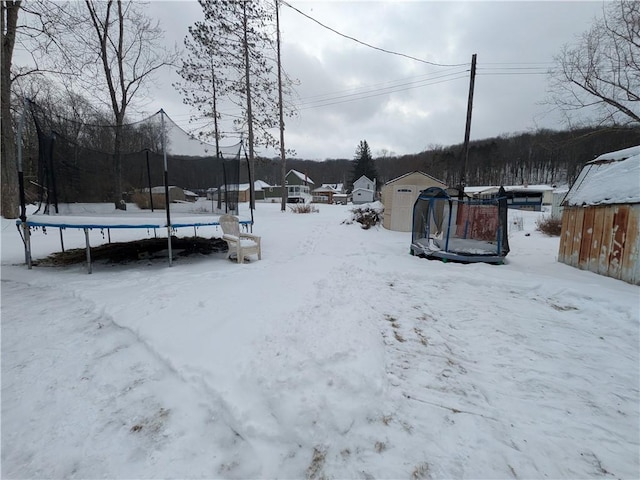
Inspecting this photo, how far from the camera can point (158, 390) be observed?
6.46ft

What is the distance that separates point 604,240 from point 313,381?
233 inches

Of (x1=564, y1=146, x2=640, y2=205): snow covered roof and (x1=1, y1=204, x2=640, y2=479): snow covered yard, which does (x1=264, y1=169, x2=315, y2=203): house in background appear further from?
(x1=1, y1=204, x2=640, y2=479): snow covered yard

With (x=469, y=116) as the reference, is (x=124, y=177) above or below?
below

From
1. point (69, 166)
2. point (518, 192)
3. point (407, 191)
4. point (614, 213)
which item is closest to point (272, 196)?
point (518, 192)

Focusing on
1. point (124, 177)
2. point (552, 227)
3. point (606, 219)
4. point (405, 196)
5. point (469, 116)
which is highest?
point (469, 116)

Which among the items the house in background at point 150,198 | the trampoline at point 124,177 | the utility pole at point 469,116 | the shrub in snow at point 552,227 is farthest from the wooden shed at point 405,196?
the house in background at point 150,198

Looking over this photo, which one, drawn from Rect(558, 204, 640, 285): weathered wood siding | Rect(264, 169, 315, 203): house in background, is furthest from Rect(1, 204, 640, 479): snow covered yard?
Rect(264, 169, 315, 203): house in background

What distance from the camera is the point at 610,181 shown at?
5.04m

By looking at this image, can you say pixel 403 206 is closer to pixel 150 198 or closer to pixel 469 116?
pixel 469 116

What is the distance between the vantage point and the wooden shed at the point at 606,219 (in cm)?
441

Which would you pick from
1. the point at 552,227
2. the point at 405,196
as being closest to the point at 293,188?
the point at 405,196

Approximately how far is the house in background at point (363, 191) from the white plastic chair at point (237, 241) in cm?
3992

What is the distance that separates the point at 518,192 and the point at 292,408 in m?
43.5

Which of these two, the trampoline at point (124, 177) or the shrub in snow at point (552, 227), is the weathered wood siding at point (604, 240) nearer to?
the shrub in snow at point (552, 227)
